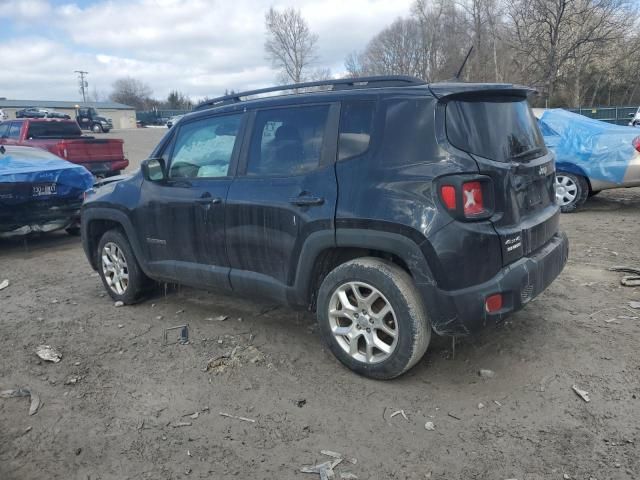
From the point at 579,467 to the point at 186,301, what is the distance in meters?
3.76

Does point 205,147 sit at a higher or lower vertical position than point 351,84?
lower

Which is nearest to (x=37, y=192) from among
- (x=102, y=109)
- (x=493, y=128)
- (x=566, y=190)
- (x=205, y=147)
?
(x=205, y=147)

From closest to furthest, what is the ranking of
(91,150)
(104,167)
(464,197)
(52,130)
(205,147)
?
(464,197), (205,147), (91,150), (104,167), (52,130)

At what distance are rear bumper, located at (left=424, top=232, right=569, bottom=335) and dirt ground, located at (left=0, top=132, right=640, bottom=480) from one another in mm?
494

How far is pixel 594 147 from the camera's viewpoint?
7.85 metres

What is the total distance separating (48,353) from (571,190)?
294 inches

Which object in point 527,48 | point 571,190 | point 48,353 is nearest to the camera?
point 48,353

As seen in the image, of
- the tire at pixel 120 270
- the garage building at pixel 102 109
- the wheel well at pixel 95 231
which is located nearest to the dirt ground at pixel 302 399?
the tire at pixel 120 270

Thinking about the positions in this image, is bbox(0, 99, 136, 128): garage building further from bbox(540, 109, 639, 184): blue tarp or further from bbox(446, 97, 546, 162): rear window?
bbox(446, 97, 546, 162): rear window

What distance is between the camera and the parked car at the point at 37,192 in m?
7.20

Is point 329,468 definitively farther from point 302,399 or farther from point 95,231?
point 95,231

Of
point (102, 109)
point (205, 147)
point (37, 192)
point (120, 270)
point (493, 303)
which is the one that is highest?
point (102, 109)

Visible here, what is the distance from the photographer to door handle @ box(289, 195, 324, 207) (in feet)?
11.2

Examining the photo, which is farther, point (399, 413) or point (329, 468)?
point (399, 413)
